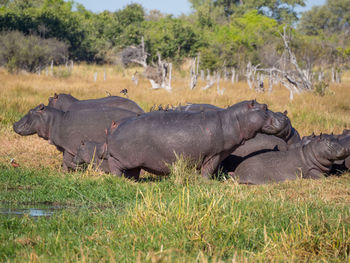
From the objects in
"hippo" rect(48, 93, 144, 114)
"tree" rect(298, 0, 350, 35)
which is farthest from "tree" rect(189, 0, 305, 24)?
"hippo" rect(48, 93, 144, 114)

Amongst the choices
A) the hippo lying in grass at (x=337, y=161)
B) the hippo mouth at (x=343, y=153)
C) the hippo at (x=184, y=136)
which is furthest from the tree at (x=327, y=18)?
the hippo at (x=184, y=136)

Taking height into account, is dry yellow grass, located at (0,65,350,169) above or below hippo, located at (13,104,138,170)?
below

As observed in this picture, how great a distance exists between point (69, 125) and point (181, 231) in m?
4.16

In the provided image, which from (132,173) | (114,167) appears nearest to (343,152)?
(132,173)

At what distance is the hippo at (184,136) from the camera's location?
6680 millimetres

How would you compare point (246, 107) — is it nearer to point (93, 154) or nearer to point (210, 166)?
point (210, 166)

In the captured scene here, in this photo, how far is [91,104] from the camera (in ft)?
27.0

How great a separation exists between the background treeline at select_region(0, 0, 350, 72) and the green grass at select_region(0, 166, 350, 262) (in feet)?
75.6

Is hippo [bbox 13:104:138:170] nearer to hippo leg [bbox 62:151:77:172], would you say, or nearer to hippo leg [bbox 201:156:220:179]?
hippo leg [bbox 62:151:77:172]

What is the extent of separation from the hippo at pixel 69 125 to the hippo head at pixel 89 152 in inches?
13.0

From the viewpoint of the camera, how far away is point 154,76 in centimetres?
2745

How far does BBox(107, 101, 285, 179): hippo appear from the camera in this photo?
668 centimetres

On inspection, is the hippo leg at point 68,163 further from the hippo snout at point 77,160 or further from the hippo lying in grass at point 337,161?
the hippo lying in grass at point 337,161

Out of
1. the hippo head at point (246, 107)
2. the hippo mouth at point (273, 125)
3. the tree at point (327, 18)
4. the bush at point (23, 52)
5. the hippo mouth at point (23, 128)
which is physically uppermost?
the tree at point (327, 18)
